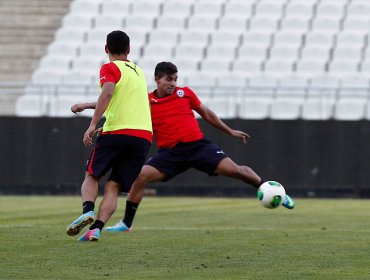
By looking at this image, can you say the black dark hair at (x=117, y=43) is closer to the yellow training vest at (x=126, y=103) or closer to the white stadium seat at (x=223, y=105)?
the yellow training vest at (x=126, y=103)

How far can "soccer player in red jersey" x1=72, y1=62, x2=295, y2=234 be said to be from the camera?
13.1 m

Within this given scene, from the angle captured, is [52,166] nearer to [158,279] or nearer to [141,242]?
[141,242]

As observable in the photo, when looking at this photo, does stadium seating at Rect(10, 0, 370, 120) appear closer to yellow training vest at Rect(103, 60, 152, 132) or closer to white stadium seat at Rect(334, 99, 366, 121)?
white stadium seat at Rect(334, 99, 366, 121)

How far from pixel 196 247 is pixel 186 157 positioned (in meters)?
2.68

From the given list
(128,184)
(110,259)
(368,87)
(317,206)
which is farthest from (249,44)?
(110,259)

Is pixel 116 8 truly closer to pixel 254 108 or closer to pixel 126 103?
pixel 254 108

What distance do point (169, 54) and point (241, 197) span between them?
618 centimetres

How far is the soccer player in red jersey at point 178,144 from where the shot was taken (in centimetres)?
1305

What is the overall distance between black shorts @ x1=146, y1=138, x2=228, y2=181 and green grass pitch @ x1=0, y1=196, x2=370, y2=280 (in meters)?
0.70

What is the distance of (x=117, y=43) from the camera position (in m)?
11.4

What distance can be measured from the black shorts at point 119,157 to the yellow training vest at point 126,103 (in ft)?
0.44

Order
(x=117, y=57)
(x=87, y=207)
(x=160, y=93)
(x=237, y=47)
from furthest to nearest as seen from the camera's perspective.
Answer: (x=237, y=47) < (x=160, y=93) < (x=117, y=57) < (x=87, y=207)

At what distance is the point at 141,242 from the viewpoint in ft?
36.8

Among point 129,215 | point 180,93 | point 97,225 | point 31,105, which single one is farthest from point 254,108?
point 97,225
